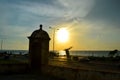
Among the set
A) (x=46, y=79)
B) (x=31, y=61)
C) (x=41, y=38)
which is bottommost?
(x=46, y=79)

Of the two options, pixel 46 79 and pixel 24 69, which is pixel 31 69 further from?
pixel 46 79

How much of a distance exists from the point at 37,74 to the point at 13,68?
2.34 meters

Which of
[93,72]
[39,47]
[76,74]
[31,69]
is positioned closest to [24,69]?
[31,69]

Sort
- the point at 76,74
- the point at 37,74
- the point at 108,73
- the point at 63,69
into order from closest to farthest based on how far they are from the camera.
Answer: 1. the point at 108,73
2. the point at 76,74
3. the point at 63,69
4. the point at 37,74

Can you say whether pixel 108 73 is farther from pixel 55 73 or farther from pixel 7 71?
pixel 7 71

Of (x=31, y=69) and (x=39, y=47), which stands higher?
(x=39, y=47)

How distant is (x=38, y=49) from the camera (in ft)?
73.8

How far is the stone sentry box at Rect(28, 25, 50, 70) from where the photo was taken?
73.4 ft

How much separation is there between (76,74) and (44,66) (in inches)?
205

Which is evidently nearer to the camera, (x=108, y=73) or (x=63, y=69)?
(x=108, y=73)

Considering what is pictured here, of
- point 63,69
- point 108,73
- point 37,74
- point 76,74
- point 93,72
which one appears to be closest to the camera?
point 108,73

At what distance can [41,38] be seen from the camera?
22375mm

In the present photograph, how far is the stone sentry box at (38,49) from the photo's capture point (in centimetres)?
2238

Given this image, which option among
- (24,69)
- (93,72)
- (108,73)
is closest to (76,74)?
(93,72)
